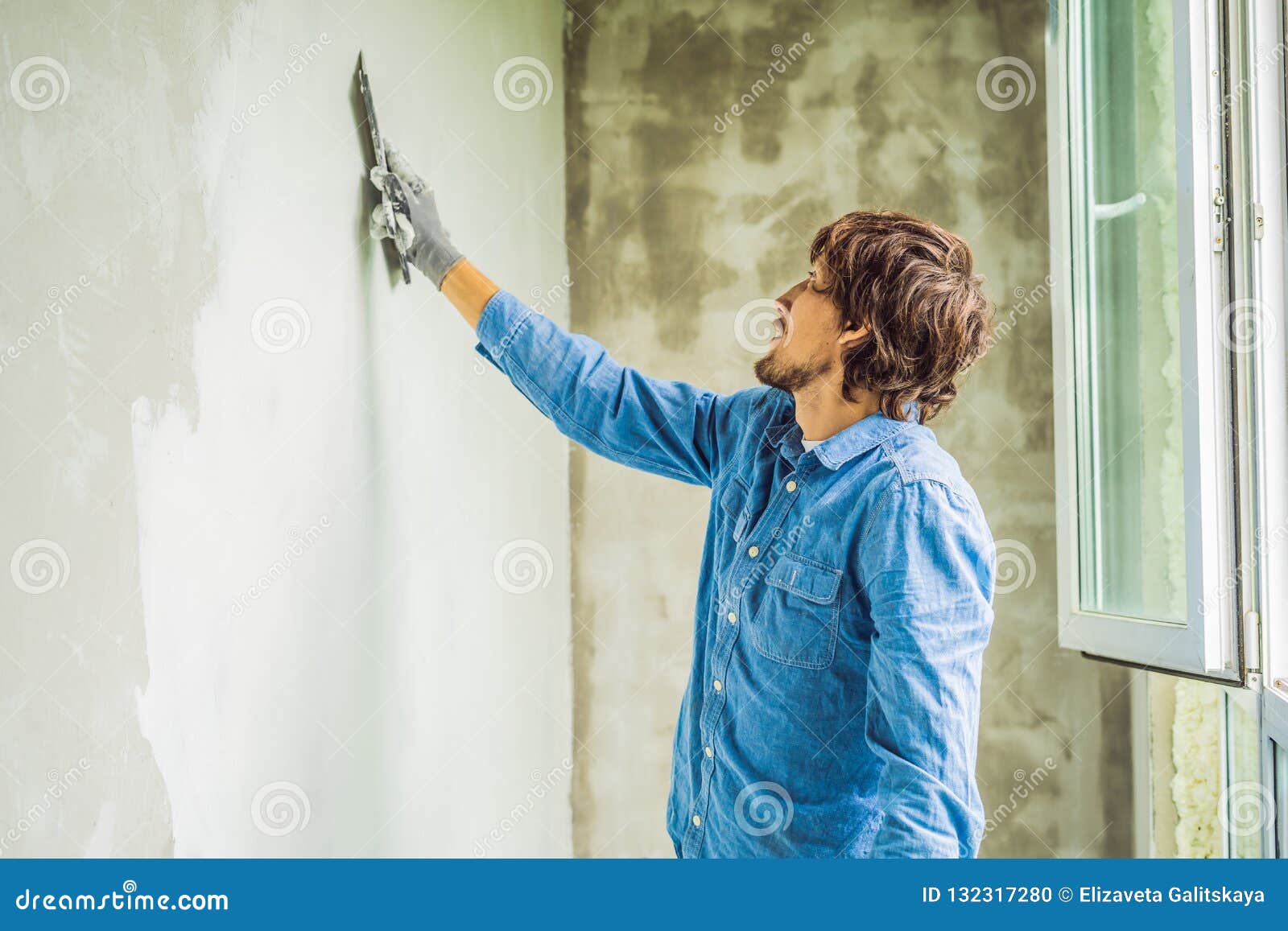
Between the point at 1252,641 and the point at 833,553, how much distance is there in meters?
0.72

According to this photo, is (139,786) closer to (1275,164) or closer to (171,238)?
(171,238)

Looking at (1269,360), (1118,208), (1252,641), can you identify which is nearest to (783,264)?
(1118,208)

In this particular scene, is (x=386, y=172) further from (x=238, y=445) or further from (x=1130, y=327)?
(x=1130, y=327)

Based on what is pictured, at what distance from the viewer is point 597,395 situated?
135 centimetres

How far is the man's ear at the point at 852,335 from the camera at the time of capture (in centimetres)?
117

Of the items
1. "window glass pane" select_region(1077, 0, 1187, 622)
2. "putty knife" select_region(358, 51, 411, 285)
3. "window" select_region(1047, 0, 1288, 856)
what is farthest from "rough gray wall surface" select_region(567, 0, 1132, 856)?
"putty knife" select_region(358, 51, 411, 285)

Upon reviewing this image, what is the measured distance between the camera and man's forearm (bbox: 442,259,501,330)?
1.31m

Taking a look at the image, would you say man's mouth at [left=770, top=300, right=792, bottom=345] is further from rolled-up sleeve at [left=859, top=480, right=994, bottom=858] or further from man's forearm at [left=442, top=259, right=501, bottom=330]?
man's forearm at [left=442, top=259, right=501, bottom=330]

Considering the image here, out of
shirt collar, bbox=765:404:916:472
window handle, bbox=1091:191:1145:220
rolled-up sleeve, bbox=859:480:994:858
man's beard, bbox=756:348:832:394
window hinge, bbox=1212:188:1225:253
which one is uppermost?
window handle, bbox=1091:191:1145:220

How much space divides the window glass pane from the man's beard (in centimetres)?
71

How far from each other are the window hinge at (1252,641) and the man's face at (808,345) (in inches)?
28.9

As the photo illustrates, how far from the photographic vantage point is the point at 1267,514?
4.43ft

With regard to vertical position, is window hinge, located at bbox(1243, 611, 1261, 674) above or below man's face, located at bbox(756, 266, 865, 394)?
below
